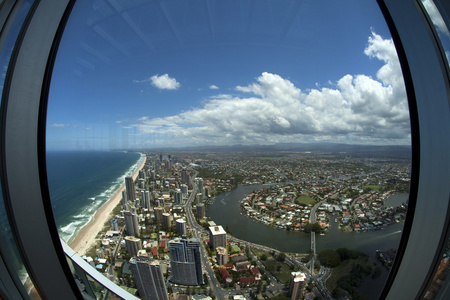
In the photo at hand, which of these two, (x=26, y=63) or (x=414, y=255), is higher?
(x=26, y=63)

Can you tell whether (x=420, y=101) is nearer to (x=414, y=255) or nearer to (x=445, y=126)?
(x=445, y=126)

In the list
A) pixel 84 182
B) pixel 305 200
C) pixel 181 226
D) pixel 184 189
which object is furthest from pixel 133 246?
pixel 84 182

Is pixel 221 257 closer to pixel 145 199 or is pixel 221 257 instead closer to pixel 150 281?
pixel 150 281

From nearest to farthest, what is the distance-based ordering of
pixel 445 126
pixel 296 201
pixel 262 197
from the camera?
pixel 445 126 < pixel 296 201 < pixel 262 197

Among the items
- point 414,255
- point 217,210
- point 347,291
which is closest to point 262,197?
point 217,210

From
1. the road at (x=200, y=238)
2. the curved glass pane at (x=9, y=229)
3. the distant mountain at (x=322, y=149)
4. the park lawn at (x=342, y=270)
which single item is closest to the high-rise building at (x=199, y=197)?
the road at (x=200, y=238)

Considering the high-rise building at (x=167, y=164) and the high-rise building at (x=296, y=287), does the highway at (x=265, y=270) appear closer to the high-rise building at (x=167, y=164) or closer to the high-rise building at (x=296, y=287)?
the high-rise building at (x=296, y=287)
